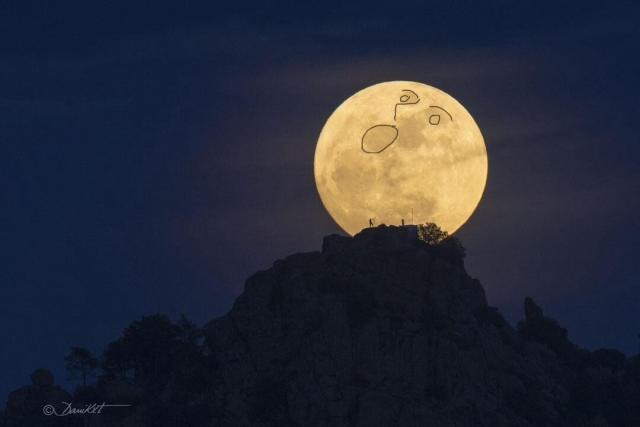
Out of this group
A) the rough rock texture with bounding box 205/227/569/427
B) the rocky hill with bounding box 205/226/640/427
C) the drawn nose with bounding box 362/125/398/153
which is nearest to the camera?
the rough rock texture with bounding box 205/227/569/427

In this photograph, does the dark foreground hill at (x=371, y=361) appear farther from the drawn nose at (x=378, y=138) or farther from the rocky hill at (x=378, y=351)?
the drawn nose at (x=378, y=138)

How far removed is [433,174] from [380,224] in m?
7.17

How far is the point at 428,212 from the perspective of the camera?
603 ft

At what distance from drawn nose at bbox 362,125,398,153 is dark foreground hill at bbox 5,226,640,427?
7896 mm

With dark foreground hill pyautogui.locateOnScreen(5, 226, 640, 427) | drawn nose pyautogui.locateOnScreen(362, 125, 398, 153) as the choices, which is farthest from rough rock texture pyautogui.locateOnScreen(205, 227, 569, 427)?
drawn nose pyautogui.locateOnScreen(362, 125, 398, 153)

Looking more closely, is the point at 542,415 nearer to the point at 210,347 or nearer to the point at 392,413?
the point at 392,413

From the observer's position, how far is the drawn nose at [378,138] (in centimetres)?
18112

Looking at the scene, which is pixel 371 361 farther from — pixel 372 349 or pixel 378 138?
pixel 378 138

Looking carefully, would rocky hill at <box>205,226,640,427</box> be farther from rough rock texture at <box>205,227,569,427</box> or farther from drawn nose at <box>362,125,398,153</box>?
drawn nose at <box>362,125,398,153</box>

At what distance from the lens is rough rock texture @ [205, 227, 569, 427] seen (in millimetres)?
177125

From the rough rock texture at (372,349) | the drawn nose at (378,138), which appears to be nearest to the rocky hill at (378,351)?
the rough rock texture at (372,349)

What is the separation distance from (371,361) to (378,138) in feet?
67.5

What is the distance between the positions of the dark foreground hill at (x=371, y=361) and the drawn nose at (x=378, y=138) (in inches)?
311

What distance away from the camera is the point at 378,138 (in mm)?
181625
